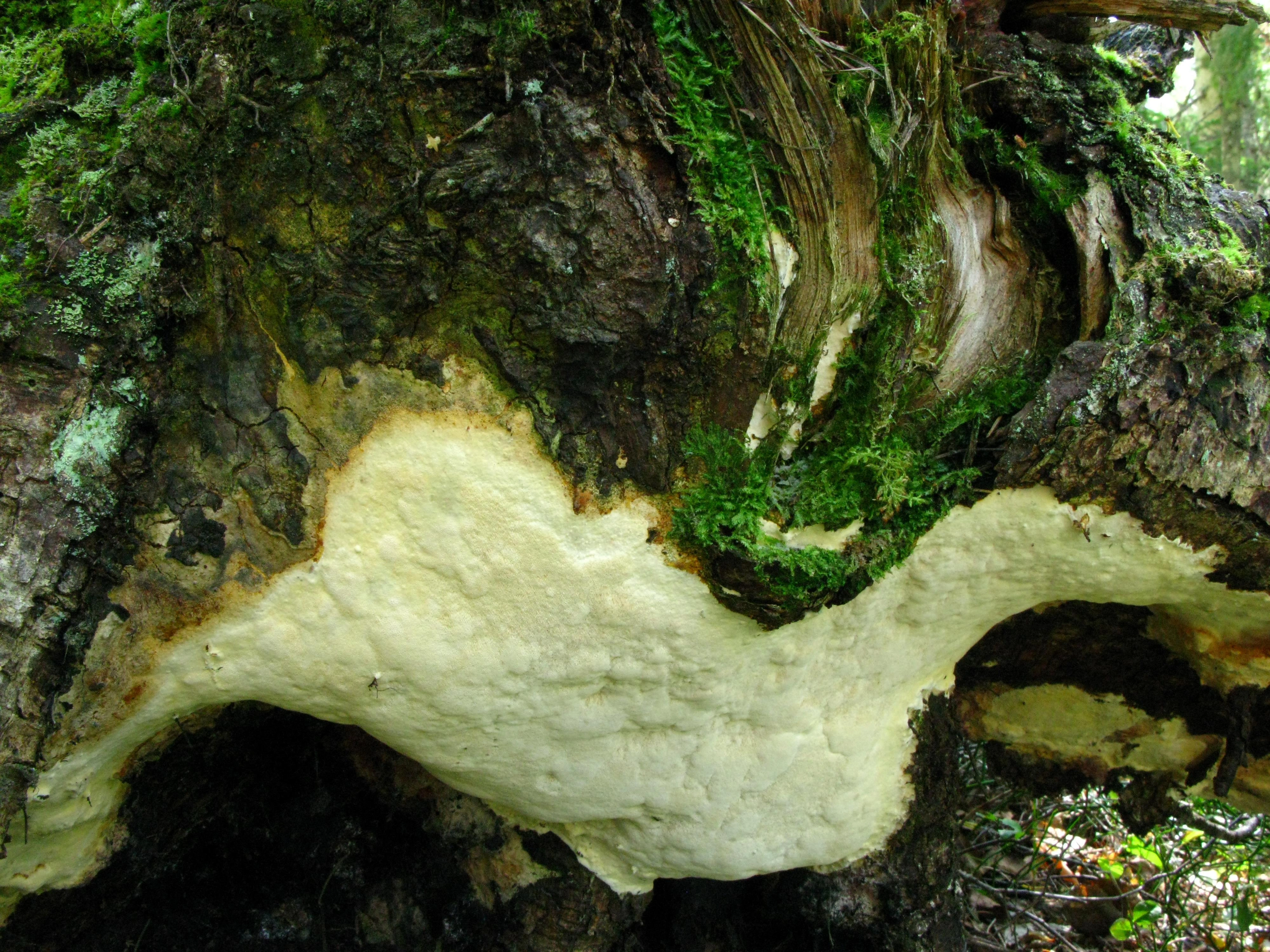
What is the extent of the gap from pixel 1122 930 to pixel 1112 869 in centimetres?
37

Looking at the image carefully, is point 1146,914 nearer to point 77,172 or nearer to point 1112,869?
point 1112,869

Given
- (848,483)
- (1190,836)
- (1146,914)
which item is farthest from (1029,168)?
(1190,836)

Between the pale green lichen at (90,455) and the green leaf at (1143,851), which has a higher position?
the pale green lichen at (90,455)

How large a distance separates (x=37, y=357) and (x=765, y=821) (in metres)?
2.15

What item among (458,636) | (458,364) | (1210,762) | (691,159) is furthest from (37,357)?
(1210,762)

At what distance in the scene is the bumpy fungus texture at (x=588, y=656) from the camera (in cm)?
184

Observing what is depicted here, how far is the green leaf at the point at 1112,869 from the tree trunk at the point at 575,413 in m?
2.17

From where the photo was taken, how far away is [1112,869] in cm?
433

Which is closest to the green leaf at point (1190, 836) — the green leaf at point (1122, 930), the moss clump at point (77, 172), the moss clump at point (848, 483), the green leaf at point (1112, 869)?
the green leaf at point (1112, 869)

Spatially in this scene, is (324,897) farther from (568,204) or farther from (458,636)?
(568,204)

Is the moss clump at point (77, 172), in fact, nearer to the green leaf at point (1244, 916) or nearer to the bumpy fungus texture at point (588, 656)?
the bumpy fungus texture at point (588, 656)

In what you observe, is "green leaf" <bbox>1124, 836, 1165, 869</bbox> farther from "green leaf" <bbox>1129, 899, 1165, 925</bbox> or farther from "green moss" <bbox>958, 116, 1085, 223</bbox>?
"green moss" <bbox>958, 116, 1085, 223</bbox>

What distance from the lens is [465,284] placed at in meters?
1.72

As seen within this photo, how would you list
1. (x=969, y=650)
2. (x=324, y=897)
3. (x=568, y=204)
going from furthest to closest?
(x=969, y=650)
(x=324, y=897)
(x=568, y=204)
